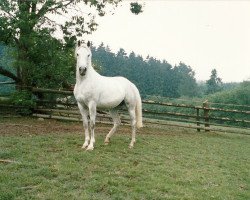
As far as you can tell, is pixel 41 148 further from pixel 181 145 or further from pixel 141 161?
pixel 181 145

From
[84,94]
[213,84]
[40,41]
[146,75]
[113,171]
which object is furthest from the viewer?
[213,84]

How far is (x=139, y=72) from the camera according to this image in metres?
89.8

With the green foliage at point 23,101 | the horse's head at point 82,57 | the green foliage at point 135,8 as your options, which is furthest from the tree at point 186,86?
the horse's head at point 82,57

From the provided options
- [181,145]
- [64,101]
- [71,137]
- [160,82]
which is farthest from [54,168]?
[160,82]

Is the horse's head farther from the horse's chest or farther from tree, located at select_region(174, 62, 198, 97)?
tree, located at select_region(174, 62, 198, 97)

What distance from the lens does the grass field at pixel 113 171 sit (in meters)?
5.55

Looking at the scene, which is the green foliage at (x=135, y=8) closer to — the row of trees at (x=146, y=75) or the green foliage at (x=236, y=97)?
the green foliage at (x=236, y=97)

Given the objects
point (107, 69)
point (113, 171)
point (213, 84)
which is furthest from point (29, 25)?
point (213, 84)

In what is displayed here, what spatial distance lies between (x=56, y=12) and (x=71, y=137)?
7.59m

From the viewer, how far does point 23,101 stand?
581 inches

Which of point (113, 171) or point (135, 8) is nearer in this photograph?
point (113, 171)

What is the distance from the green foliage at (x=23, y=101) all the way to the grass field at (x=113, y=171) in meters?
4.84

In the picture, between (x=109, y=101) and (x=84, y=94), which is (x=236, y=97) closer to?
(x=109, y=101)

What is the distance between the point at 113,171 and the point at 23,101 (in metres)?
9.10
